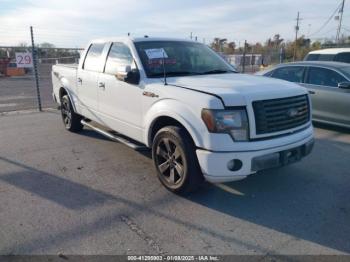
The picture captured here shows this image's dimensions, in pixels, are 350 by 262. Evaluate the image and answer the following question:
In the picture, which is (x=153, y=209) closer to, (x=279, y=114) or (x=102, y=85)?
(x=279, y=114)

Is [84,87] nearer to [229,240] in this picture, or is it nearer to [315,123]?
[229,240]

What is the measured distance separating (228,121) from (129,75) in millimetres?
1595

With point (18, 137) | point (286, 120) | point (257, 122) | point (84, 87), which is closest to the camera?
point (257, 122)

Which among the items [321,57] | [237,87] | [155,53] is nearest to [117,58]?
[155,53]

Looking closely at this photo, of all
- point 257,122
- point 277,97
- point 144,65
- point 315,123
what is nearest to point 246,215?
point 257,122

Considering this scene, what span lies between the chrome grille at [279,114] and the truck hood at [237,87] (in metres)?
0.07

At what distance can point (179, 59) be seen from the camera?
4.79m

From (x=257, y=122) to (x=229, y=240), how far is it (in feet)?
4.13

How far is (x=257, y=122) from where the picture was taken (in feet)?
11.6

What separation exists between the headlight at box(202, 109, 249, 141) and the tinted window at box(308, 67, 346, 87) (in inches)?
176

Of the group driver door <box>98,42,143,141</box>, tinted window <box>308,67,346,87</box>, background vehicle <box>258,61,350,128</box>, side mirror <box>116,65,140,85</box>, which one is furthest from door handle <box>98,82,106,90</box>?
tinted window <box>308,67,346,87</box>

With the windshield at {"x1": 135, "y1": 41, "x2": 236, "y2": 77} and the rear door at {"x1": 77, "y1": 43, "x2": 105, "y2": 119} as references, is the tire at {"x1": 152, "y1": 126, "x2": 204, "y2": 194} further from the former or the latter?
the rear door at {"x1": 77, "y1": 43, "x2": 105, "y2": 119}

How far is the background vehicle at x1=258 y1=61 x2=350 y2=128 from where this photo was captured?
22.2 feet

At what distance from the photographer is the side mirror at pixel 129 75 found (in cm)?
433
